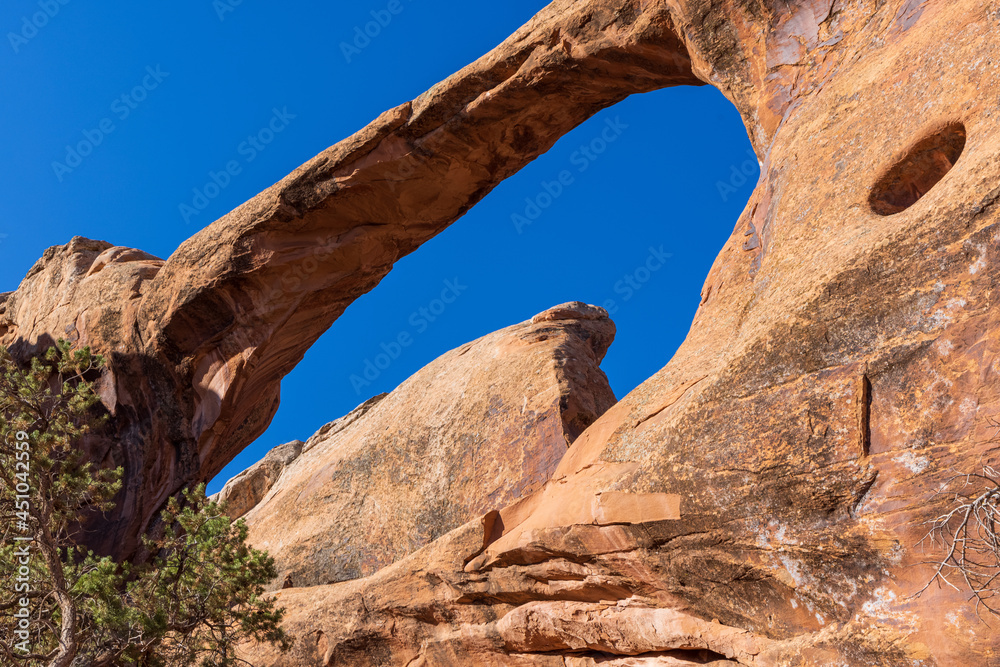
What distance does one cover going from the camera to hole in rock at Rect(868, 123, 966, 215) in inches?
348

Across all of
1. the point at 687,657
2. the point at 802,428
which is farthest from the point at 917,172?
the point at 687,657

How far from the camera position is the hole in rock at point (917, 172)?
8.85 meters

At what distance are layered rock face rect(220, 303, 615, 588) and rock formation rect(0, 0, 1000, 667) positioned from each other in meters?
1.72

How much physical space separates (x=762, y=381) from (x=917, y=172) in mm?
3239

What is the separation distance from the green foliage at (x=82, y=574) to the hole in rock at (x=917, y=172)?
31.7 ft

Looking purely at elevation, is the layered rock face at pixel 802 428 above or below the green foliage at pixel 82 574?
below

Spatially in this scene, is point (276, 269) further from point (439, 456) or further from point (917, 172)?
point (917, 172)

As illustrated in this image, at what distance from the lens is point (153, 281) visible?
19.0m

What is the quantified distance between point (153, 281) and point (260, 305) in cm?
283

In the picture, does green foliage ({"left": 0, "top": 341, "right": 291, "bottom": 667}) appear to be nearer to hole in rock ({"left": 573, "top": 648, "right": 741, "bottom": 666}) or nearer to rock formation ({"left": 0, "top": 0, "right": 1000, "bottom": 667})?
rock formation ({"left": 0, "top": 0, "right": 1000, "bottom": 667})

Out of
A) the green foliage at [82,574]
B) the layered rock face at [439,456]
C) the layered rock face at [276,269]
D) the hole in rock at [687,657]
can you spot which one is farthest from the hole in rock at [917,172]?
the green foliage at [82,574]

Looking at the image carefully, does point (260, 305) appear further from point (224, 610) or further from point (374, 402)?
point (224, 610)

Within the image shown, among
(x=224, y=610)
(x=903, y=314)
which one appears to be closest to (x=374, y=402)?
(x=224, y=610)

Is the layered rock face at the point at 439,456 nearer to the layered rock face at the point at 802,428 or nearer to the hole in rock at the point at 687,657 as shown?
the layered rock face at the point at 802,428
